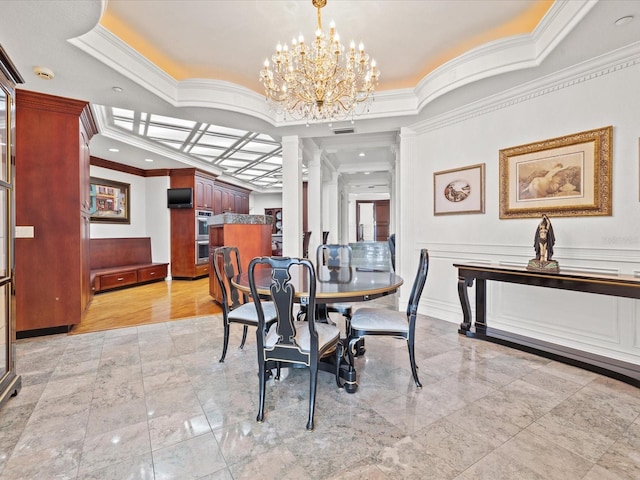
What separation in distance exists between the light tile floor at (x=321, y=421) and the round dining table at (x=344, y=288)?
16 centimetres

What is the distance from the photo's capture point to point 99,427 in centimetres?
171

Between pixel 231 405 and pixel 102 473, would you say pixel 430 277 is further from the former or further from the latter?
pixel 102 473

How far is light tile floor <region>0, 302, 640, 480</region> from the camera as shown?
141 centimetres

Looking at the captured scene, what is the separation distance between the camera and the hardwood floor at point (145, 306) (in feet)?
12.2

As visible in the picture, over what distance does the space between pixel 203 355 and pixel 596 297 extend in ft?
11.9

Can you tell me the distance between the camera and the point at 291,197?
14.9ft

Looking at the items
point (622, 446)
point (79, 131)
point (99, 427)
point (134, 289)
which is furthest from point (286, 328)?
point (134, 289)

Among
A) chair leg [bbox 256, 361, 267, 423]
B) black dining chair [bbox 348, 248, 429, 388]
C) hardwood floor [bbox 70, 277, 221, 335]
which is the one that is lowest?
hardwood floor [bbox 70, 277, 221, 335]

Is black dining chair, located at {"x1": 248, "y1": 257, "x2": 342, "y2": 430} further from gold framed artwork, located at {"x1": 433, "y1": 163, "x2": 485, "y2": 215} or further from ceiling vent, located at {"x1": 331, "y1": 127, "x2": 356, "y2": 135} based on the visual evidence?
ceiling vent, located at {"x1": 331, "y1": 127, "x2": 356, "y2": 135}

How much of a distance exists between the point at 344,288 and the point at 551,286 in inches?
73.7

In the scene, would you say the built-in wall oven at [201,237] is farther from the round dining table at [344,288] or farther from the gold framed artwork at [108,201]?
the round dining table at [344,288]

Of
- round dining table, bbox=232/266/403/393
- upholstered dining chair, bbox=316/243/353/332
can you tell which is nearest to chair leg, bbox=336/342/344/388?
round dining table, bbox=232/266/403/393

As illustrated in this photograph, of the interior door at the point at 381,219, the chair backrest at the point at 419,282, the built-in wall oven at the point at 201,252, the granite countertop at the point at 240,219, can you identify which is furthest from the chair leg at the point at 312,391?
the interior door at the point at 381,219

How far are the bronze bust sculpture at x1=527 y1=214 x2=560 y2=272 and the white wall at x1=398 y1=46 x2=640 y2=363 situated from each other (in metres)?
0.32
